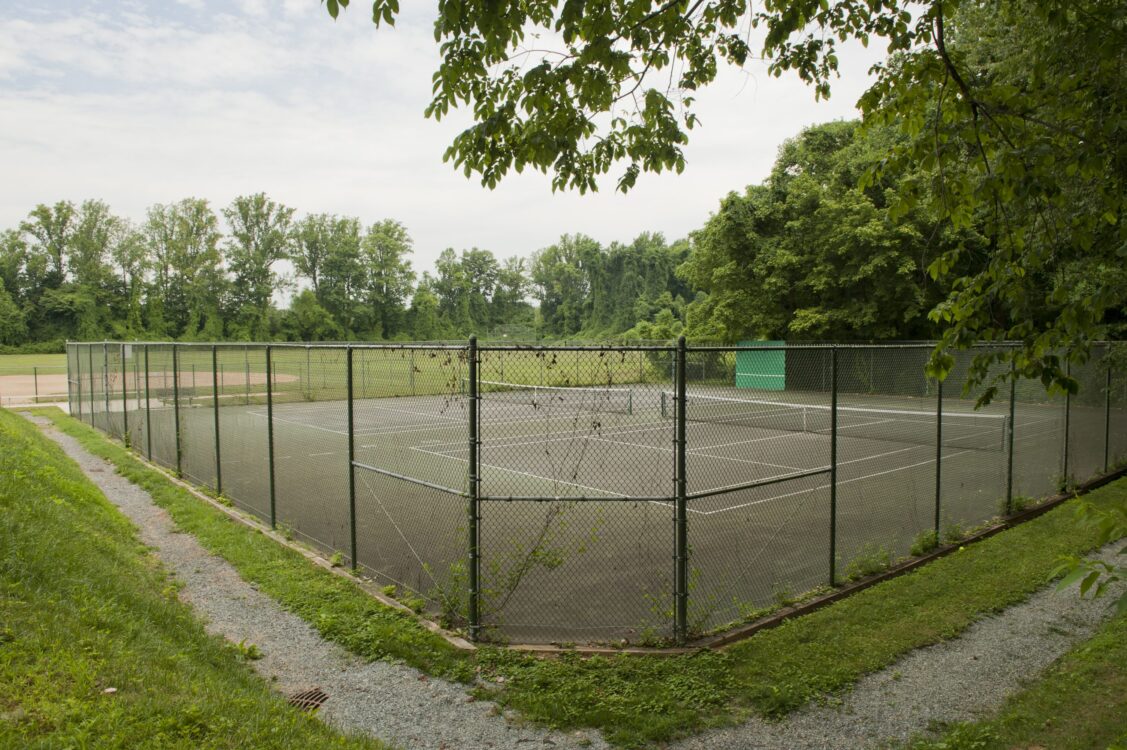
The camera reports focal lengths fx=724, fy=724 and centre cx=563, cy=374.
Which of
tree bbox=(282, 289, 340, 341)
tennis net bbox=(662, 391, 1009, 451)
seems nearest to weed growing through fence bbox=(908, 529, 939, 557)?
tennis net bbox=(662, 391, 1009, 451)

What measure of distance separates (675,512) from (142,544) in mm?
7031

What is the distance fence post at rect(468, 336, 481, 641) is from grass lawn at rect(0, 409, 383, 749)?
1835 mm

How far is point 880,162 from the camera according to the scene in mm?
5426

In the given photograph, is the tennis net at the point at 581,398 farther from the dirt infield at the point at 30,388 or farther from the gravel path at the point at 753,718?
the dirt infield at the point at 30,388

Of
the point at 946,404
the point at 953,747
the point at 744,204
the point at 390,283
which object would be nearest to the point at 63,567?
the point at 953,747

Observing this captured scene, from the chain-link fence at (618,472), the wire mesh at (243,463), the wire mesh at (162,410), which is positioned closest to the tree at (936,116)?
the chain-link fence at (618,472)

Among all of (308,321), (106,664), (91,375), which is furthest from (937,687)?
(308,321)

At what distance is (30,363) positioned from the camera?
58219 millimetres

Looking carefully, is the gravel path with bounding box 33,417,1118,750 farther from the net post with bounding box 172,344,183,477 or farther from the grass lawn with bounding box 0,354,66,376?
the grass lawn with bounding box 0,354,66,376

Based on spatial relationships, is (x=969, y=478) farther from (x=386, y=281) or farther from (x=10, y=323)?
(x=10, y=323)

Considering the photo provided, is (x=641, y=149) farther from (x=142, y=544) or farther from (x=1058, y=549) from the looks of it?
(x=142, y=544)

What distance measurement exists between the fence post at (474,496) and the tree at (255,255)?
2736 inches

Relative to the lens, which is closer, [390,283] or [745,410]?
[745,410]

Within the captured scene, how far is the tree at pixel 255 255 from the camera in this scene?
234 ft
